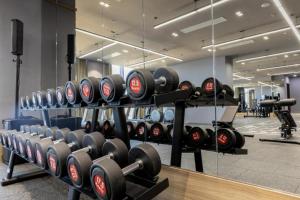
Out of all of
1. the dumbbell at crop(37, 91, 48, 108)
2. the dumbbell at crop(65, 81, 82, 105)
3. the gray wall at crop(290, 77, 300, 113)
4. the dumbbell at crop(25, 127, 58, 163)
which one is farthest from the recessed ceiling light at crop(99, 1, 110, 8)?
the gray wall at crop(290, 77, 300, 113)

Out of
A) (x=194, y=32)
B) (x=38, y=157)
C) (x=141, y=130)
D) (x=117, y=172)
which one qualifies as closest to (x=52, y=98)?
(x=38, y=157)

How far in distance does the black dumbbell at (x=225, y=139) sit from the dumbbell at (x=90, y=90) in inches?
46.8

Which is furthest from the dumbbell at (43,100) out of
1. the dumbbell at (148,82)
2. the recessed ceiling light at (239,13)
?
the recessed ceiling light at (239,13)

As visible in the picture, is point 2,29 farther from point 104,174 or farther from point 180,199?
point 180,199

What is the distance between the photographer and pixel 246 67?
1793mm

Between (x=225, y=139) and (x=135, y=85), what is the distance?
1.09 m

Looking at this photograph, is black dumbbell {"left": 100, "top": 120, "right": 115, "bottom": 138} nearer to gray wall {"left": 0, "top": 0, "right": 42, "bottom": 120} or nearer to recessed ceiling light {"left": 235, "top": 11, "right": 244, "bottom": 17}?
gray wall {"left": 0, "top": 0, "right": 42, "bottom": 120}

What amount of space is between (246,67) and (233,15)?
0.47m

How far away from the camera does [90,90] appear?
1.71 m

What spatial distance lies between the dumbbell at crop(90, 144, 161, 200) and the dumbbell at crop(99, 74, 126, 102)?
18.0 inches

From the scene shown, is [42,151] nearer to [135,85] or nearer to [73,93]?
[73,93]

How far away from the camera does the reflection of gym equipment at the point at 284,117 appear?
160 centimetres

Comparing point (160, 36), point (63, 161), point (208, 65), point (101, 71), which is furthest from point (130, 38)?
point (63, 161)

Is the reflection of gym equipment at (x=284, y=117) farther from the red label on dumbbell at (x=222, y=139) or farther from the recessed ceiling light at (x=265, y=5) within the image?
the recessed ceiling light at (x=265, y=5)
